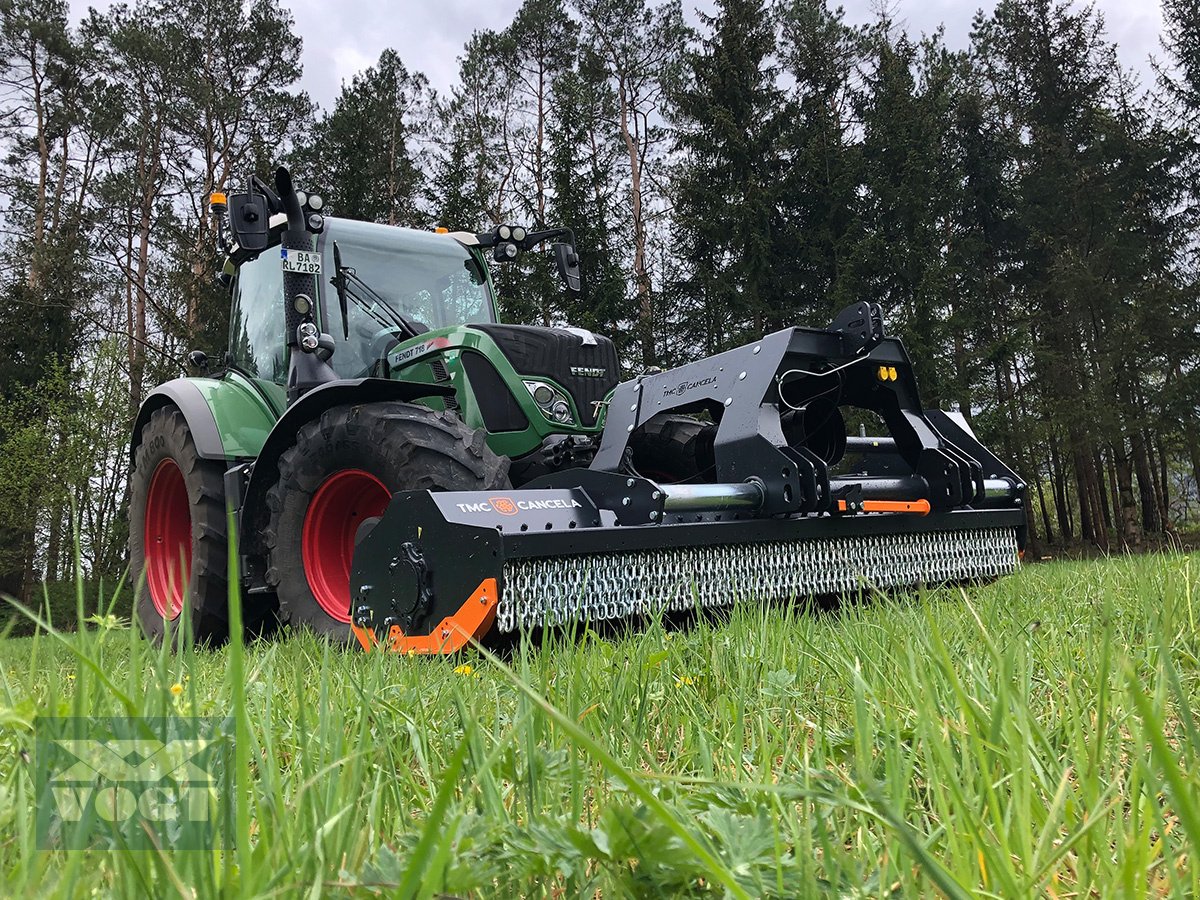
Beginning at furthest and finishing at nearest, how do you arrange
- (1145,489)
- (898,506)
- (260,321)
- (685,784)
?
(1145,489) → (260,321) → (898,506) → (685,784)

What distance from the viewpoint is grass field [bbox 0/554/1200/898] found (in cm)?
68

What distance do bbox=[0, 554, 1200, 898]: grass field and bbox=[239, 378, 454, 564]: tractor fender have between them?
1.91 meters

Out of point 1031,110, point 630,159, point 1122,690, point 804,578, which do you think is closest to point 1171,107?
point 1031,110

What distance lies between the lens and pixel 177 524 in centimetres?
550

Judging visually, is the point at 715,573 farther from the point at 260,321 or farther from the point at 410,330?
the point at 260,321

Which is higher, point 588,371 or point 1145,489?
point 588,371

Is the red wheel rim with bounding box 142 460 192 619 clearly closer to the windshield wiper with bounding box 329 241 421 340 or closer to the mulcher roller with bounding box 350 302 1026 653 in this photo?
the windshield wiper with bounding box 329 241 421 340

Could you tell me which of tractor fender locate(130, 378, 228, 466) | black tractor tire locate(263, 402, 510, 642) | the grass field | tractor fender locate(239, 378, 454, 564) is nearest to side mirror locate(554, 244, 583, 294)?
tractor fender locate(239, 378, 454, 564)

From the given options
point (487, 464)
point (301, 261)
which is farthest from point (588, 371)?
point (301, 261)

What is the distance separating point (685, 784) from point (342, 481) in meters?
3.00

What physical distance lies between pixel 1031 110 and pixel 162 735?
84.3 ft

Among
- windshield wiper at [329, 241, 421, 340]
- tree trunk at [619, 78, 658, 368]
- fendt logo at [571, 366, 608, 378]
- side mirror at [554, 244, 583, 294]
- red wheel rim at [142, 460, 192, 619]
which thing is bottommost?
red wheel rim at [142, 460, 192, 619]

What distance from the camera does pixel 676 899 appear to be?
79cm

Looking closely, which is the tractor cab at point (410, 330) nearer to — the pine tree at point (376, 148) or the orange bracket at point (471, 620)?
the orange bracket at point (471, 620)
